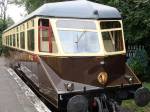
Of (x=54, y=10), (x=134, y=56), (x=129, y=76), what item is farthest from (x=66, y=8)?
(x=134, y=56)

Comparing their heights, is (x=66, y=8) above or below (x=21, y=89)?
above

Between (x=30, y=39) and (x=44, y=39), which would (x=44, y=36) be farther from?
(x=30, y=39)

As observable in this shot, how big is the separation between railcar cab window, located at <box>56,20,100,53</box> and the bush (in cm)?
850

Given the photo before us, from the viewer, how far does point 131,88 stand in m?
12.5

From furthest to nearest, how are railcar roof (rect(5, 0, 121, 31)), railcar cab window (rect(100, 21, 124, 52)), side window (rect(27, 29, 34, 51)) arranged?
1. side window (rect(27, 29, 34, 51))
2. railcar cab window (rect(100, 21, 124, 52))
3. railcar roof (rect(5, 0, 121, 31))

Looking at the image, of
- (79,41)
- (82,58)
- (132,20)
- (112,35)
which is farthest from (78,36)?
(132,20)

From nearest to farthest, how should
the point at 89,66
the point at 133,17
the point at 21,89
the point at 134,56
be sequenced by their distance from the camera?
the point at 89,66, the point at 21,89, the point at 133,17, the point at 134,56

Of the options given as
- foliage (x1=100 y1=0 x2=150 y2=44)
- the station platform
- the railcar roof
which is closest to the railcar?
Answer: the railcar roof

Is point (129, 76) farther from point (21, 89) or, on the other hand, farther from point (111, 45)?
point (21, 89)

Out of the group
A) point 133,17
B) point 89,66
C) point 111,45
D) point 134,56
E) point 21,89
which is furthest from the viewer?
point 134,56

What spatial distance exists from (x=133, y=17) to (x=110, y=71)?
7.23 meters

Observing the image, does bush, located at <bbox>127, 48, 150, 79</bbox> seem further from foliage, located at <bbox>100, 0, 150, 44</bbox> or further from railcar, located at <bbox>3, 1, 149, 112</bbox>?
railcar, located at <bbox>3, 1, 149, 112</bbox>

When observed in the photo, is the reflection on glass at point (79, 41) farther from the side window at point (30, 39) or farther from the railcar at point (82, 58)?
the side window at point (30, 39)

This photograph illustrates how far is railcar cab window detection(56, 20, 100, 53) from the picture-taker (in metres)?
11.9
